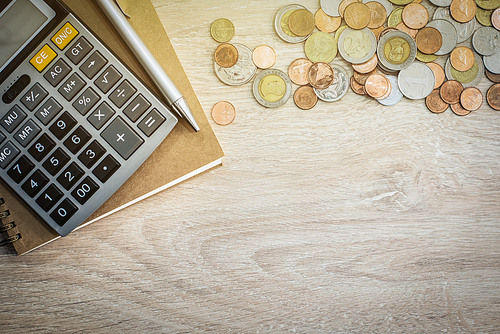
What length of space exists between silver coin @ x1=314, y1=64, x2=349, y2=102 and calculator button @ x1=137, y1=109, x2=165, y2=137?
0.26m

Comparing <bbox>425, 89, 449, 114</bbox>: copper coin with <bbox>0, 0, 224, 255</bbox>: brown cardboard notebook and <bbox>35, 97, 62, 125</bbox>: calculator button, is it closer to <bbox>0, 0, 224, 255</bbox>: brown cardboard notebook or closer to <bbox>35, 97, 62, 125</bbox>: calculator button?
<bbox>0, 0, 224, 255</bbox>: brown cardboard notebook

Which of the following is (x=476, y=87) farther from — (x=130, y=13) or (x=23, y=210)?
(x=23, y=210)

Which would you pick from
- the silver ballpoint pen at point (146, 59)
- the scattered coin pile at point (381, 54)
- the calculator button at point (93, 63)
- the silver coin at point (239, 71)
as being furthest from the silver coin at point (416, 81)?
the calculator button at point (93, 63)

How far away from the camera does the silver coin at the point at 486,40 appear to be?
0.51 m

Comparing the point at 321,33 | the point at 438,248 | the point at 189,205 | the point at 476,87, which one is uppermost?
the point at 476,87

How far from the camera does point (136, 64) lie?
1.45 ft

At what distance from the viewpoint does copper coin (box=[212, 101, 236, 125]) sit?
1.59 feet

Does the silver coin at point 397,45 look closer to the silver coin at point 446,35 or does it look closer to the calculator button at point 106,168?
the silver coin at point 446,35

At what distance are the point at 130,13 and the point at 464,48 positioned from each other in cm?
55

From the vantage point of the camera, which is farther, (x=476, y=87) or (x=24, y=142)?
(x=476, y=87)

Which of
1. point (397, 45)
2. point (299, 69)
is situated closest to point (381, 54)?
point (397, 45)

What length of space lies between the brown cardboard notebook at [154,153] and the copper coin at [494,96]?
465 mm

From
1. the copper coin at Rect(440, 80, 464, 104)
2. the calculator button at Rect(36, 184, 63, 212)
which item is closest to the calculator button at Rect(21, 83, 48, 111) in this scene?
the calculator button at Rect(36, 184, 63, 212)

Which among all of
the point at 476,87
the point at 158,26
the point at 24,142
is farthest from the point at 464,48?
the point at 24,142
